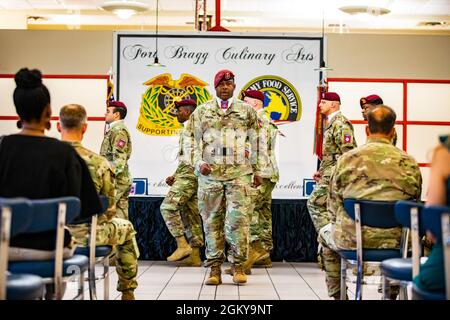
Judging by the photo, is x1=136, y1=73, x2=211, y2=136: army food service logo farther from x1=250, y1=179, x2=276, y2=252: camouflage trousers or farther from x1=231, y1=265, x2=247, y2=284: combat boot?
x1=231, y1=265, x2=247, y2=284: combat boot

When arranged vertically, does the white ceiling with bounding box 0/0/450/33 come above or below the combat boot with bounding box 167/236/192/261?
above

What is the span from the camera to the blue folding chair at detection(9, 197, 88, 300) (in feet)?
9.42

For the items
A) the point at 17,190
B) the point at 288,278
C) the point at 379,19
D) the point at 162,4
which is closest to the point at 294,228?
the point at 288,278

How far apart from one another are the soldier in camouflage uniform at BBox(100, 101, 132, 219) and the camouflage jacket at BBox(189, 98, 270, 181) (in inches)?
43.4

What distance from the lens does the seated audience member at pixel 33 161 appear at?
3158 millimetres

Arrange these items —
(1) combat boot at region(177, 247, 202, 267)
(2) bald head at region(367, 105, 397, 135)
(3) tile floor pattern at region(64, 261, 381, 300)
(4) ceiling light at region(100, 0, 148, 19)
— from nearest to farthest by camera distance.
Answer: (2) bald head at region(367, 105, 397, 135) < (3) tile floor pattern at region(64, 261, 381, 300) < (1) combat boot at region(177, 247, 202, 267) < (4) ceiling light at region(100, 0, 148, 19)

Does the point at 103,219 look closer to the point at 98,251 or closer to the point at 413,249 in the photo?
the point at 98,251

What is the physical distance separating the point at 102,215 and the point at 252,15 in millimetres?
8758

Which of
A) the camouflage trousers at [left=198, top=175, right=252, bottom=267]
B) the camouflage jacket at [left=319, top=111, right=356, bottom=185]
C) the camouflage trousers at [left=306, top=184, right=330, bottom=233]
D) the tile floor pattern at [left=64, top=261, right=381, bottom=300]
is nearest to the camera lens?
the tile floor pattern at [left=64, top=261, right=381, bottom=300]

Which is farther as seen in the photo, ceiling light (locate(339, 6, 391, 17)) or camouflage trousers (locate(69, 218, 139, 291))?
ceiling light (locate(339, 6, 391, 17))

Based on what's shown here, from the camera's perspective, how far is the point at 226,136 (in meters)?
5.89

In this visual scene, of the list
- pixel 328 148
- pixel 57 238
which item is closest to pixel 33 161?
pixel 57 238

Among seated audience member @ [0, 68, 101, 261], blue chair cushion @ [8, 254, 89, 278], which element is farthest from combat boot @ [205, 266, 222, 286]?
seated audience member @ [0, 68, 101, 261]

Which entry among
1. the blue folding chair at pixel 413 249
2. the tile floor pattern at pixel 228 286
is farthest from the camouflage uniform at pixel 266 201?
the blue folding chair at pixel 413 249
